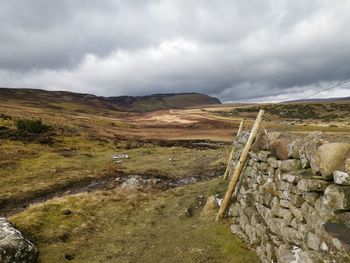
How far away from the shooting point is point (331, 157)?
813cm

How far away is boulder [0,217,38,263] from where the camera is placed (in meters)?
12.8

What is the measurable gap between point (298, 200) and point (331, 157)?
6.59 ft

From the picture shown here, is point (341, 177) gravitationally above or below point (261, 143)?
above

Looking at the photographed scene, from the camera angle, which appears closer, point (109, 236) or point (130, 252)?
point (130, 252)

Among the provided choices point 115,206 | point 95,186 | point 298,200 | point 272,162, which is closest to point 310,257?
point 298,200

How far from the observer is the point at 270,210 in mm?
11852

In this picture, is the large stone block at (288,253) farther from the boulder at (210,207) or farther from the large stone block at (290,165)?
the boulder at (210,207)

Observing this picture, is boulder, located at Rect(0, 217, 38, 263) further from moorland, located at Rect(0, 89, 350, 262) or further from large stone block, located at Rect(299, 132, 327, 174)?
large stone block, located at Rect(299, 132, 327, 174)

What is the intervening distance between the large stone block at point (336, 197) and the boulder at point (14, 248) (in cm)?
1119

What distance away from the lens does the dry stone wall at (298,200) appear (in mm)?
7633

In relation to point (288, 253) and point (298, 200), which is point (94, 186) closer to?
point (288, 253)

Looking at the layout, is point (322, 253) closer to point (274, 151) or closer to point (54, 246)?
point (274, 151)

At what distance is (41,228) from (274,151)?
1190cm

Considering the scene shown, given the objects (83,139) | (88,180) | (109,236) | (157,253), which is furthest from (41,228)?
(83,139)
